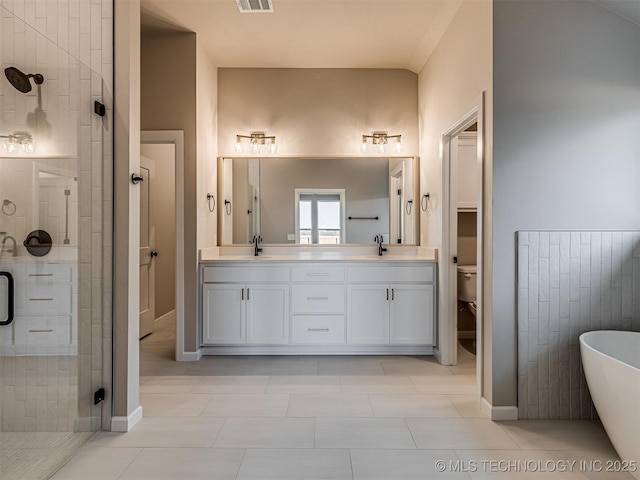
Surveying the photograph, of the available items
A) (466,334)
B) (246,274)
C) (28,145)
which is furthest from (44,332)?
(466,334)

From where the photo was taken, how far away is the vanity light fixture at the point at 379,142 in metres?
4.18

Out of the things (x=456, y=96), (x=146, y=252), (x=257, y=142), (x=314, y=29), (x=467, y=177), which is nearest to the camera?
(x=456, y=96)

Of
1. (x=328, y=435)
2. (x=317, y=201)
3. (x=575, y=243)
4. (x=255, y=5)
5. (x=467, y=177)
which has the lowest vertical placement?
(x=328, y=435)

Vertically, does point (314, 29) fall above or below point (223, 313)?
above

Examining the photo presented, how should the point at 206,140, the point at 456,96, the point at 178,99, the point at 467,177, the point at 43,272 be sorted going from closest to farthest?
the point at 43,272 < the point at 456,96 < the point at 178,99 < the point at 206,140 < the point at 467,177

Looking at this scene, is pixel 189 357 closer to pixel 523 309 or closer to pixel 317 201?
pixel 317 201

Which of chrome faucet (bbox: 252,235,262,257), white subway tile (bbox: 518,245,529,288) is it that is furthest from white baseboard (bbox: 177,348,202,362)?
white subway tile (bbox: 518,245,529,288)

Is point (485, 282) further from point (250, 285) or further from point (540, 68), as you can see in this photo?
point (250, 285)

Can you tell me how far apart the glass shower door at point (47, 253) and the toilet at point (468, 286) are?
3068mm

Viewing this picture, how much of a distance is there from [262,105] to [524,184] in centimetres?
270

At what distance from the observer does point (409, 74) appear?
4.18 m

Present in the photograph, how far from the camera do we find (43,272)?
1979 millimetres

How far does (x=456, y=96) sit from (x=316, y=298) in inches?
77.4

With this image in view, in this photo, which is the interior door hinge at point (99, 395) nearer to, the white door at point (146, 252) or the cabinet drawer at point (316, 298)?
the cabinet drawer at point (316, 298)
